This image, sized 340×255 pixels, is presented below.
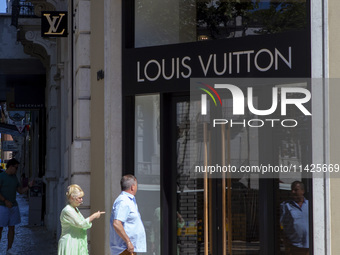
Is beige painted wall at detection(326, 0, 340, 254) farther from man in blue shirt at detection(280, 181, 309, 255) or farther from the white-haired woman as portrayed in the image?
the white-haired woman

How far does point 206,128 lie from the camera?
32.7ft

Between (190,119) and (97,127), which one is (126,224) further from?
(97,127)

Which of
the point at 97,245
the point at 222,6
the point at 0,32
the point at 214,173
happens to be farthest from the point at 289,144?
the point at 0,32

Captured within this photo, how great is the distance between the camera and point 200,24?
10219 mm

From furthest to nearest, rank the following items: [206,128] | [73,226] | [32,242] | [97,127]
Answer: [32,242]
[97,127]
[206,128]
[73,226]

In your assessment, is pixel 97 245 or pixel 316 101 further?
pixel 97 245

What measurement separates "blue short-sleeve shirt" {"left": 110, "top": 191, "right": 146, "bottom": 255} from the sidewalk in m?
6.47

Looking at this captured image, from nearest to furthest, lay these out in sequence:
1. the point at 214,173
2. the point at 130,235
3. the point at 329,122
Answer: the point at 329,122 → the point at 130,235 → the point at 214,173

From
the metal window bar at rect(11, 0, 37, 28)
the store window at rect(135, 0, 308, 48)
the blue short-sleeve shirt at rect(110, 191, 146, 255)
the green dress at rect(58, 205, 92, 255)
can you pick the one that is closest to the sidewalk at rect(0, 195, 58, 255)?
the metal window bar at rect(11, 0, 37, 28)

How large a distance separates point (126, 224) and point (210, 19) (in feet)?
9.62

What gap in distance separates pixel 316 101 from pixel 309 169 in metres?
0.75

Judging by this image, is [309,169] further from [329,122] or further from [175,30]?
[175,30]

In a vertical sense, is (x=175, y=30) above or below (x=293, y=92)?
above

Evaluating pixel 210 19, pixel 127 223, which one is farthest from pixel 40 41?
pixel 127 223
